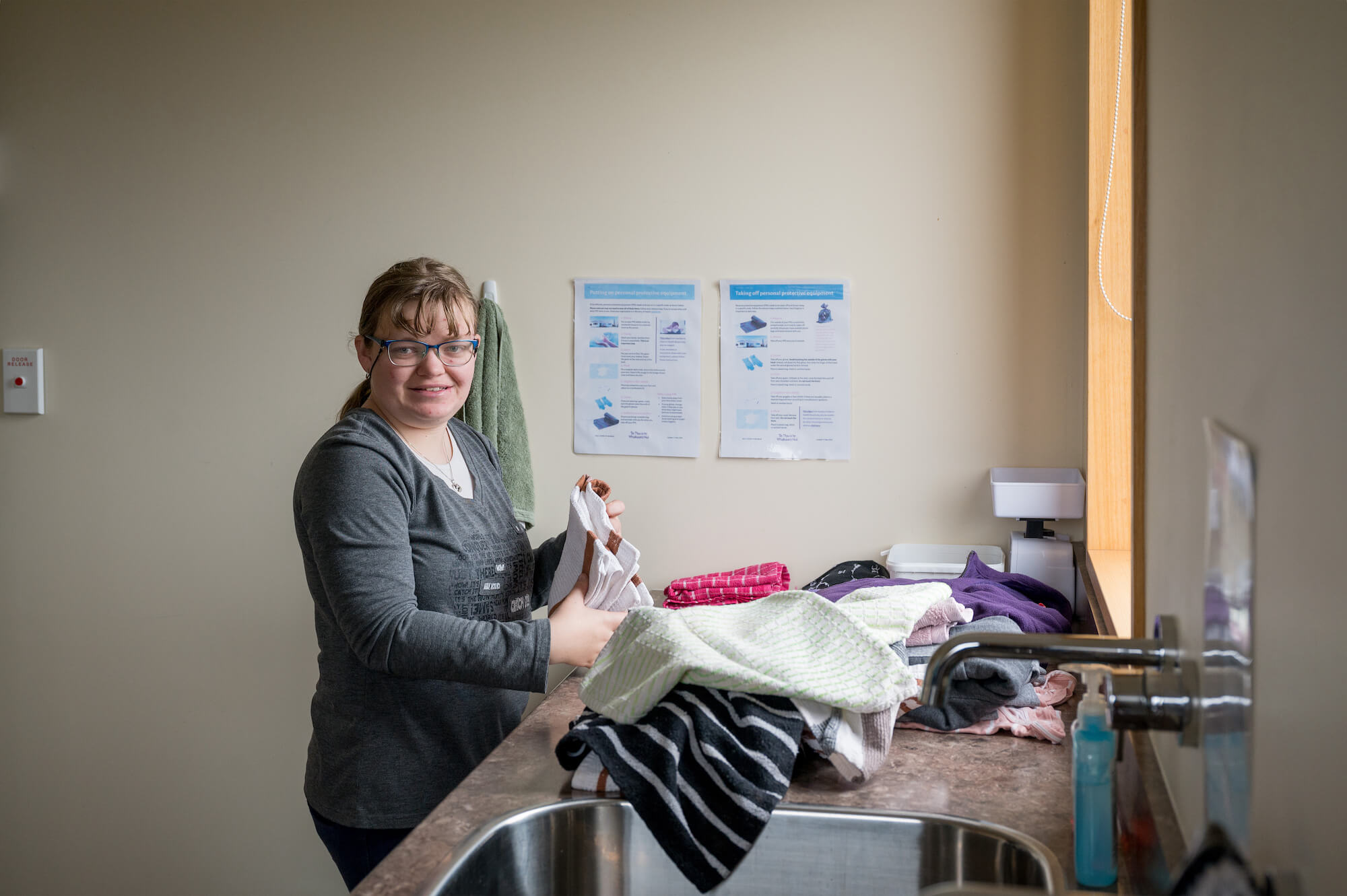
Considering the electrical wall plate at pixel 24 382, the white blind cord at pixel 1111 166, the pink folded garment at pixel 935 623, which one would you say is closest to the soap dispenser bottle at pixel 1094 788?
the pink folded garment at pixel 935 623

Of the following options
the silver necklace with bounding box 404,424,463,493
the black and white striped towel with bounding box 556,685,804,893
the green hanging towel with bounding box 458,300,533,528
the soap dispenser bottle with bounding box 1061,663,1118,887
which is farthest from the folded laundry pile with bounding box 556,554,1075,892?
the green hanging towel with bounding box 458,300,533,528

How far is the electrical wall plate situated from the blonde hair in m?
1.43

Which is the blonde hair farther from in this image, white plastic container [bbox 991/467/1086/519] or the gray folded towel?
white plastic container [bbox 991/467/1086/519]

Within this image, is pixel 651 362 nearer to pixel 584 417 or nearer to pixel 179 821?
pixel 584 417

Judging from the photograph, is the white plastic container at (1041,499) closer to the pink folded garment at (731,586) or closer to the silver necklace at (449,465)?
the pink folded garment at (731,586)

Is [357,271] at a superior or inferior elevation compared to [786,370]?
superior

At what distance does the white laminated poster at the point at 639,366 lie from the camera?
7.18 feet

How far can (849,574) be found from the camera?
Answer: 2014 mm

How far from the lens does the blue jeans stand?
4.69ft

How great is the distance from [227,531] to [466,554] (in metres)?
1.23

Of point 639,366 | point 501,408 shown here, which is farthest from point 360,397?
point 639,366

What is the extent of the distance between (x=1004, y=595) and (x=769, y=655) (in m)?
0.63

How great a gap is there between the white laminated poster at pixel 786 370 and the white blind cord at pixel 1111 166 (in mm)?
480

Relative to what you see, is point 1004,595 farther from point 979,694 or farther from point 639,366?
point 639,366
